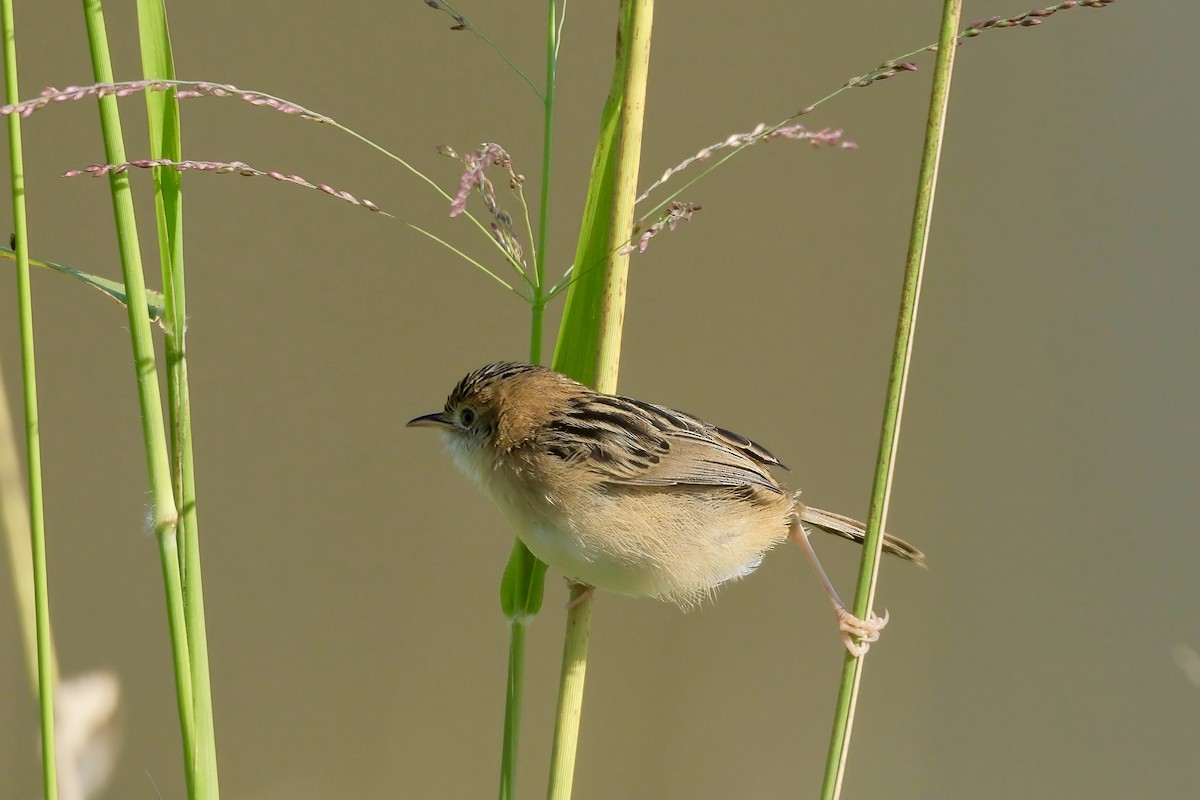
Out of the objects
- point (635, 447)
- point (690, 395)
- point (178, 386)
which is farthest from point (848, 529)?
point (178, 386)

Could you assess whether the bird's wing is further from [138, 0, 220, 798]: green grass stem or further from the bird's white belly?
[138, 0, 220, 798]: green grass stem

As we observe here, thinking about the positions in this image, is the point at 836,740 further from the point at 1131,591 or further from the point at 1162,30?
the point at 1162,30

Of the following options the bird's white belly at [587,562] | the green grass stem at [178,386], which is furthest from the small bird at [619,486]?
the green grass stem at [178,386]

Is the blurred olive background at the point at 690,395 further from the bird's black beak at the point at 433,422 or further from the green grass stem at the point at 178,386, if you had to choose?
the green grass stem at the point at 178,386

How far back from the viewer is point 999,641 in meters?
1.91

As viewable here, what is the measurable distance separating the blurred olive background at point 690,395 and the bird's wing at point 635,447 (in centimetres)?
71

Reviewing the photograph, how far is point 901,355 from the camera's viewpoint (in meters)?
0.86

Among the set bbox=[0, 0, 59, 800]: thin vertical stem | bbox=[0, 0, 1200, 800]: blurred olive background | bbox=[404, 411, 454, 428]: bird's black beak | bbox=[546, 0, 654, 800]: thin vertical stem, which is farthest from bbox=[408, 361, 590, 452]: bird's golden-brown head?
bbox=[0, 0, 1200, 800]: blurred olive background

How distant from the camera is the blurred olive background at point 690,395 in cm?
179

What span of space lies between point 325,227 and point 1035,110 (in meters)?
1.45

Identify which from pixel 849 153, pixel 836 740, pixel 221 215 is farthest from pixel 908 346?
pixel 221 215

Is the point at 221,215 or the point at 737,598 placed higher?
the point at 221,215

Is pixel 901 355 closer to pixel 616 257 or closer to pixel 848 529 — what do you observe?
pixel 616 257

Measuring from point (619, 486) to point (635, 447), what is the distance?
0.18 ft
